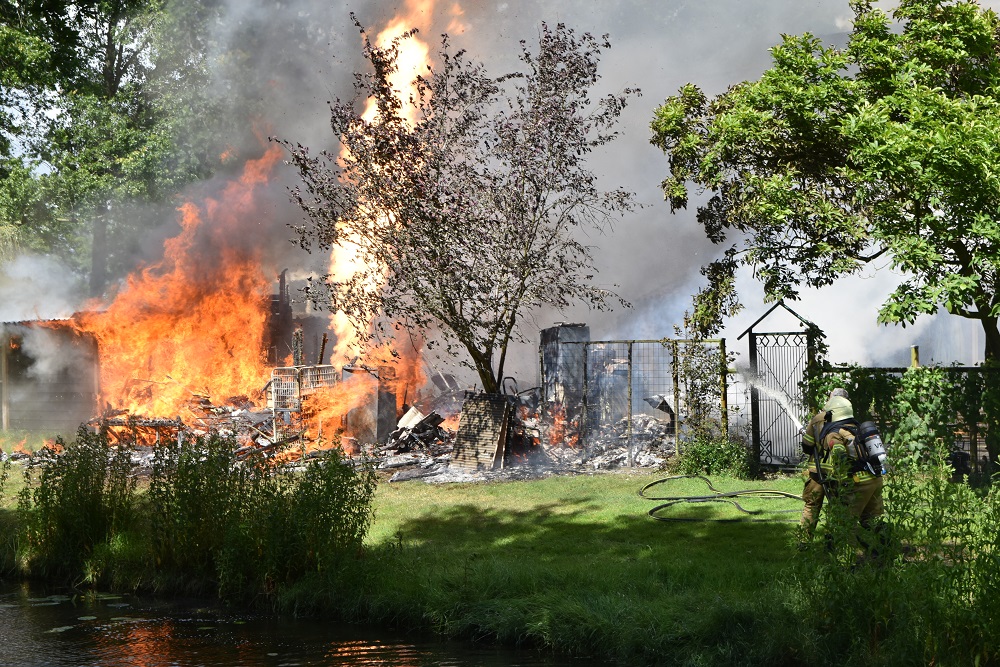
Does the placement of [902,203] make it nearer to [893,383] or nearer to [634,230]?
[893,383]

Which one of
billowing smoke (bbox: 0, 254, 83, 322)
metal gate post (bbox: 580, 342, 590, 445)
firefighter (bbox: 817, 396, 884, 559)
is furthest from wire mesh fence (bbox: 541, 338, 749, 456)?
billowing smoke (bbox: 0, 254, 83, 322)

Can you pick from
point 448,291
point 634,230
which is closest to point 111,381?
point 448,291

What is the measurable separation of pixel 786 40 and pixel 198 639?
1209 cm

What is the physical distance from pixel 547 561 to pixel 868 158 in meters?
7.27

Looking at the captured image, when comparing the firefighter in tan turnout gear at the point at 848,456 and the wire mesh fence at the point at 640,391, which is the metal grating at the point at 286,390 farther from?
the firefighter in tan turnout gear at the point at 848,456

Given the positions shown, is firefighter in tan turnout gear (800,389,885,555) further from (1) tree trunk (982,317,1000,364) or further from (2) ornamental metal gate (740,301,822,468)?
(1) tree trunk (982,317,1000,364)

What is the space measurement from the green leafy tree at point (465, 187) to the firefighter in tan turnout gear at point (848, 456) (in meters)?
10.2

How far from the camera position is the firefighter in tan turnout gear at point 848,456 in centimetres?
855

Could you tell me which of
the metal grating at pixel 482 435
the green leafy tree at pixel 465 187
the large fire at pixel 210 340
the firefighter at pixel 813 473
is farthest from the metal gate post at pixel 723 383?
the firefighter at pixel 813 473

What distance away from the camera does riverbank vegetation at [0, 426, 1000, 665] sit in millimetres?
6613

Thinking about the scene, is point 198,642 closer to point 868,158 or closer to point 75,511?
point 75,511

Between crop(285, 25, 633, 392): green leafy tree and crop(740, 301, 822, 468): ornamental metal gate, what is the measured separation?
4043 mm

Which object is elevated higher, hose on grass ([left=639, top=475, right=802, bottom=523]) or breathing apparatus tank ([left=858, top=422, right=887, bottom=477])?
breathing apparatus tank ([left=858, top=422, right=887, bottom=477])

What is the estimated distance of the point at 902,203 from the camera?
13.4 metres
